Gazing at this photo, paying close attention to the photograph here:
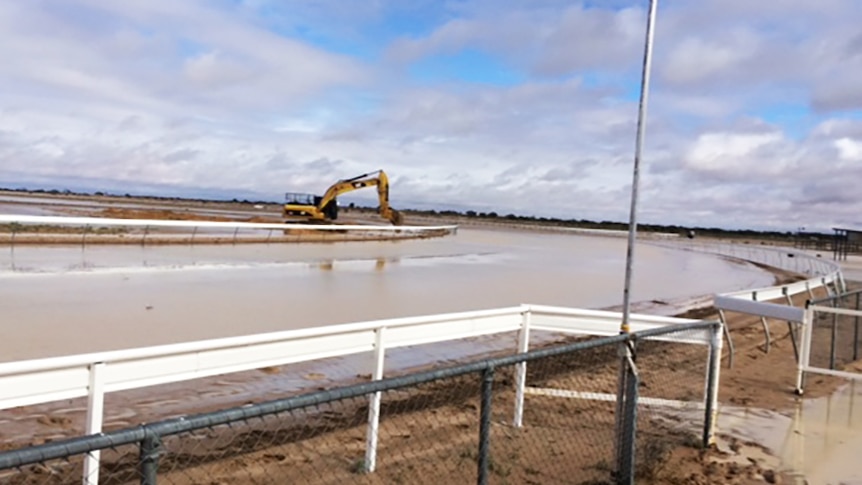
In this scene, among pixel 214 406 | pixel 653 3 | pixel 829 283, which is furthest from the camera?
pixel 829 283

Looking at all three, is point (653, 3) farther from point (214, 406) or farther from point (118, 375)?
point (214, 406)

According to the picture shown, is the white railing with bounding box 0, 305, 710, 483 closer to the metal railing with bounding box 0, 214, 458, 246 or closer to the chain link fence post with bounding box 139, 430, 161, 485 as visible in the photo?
the chain link fence post with bounding box 139, 430, 161, 485

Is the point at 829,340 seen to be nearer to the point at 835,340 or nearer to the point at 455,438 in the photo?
the point at 835,340

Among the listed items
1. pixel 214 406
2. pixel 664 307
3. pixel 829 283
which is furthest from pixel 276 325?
pixel 829 283

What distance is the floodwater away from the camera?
446 inches

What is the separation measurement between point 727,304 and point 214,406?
6922 millimetres

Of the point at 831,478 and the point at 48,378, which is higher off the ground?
the point at 48,378

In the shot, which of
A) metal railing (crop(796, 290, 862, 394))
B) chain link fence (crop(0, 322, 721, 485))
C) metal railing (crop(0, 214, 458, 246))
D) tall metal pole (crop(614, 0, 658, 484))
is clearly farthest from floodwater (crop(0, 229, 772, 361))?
tall metal pole (crop(614, 0, 658, 484))

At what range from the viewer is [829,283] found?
17766 mm

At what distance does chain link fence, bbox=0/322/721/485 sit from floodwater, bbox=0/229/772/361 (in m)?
4.27

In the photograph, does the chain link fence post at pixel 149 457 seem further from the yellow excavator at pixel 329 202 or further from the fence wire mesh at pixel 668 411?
the yellow excavator at pixel 329 202

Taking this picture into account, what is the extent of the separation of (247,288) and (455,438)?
37.0 ft

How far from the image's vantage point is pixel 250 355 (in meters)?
5.09

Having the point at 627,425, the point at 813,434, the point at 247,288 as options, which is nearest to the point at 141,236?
the point at 247,288
